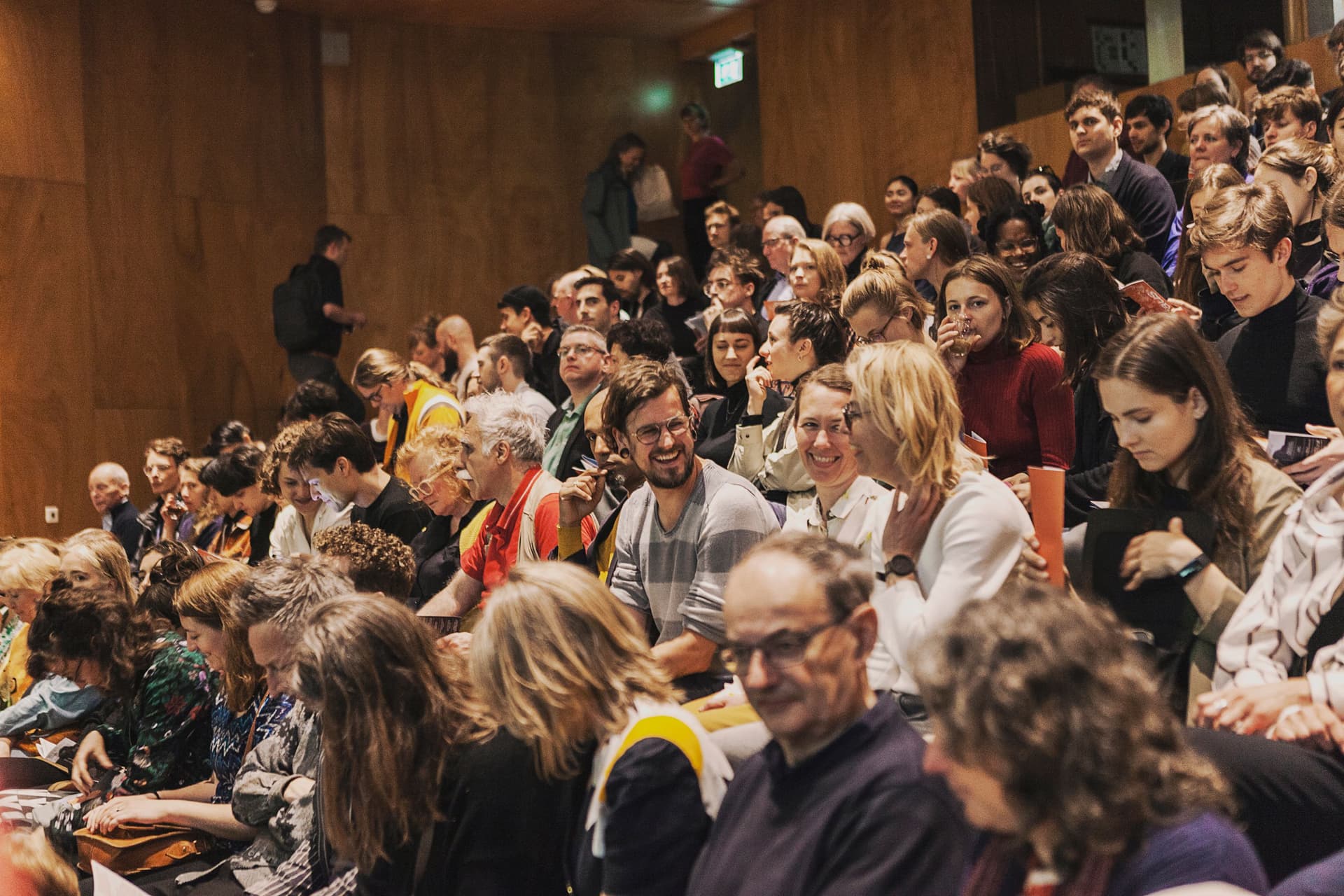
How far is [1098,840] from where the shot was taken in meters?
1.35

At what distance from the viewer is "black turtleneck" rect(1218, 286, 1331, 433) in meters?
3.03

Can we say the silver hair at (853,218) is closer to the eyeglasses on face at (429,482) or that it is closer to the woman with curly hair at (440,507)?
the woman with curly hair at (440,507)

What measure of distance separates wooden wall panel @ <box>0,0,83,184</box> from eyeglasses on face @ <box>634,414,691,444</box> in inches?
270

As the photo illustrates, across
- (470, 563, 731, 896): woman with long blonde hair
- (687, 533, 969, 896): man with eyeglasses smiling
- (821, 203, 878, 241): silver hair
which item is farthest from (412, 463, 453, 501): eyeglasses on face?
(687, 533, 969, 896): man with eyeglasses smiling

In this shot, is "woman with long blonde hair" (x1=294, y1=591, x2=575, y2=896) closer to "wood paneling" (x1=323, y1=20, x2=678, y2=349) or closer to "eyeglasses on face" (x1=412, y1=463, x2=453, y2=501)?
"eyeglasses on face" (x1=412, y1=463, x2=453, y2=501)

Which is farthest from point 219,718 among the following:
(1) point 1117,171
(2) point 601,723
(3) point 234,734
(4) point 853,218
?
(1) point 1117,171

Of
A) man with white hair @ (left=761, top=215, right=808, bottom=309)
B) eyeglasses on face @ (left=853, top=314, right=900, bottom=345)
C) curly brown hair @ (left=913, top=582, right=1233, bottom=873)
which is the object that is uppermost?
man with white hair @ (left=761, top=215, right=808, bottom=309)

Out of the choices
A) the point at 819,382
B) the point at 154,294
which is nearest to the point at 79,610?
the point at 819,382

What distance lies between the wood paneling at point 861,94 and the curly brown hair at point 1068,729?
7.57 metres

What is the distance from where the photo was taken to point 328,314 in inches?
346

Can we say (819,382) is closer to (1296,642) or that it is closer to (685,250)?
(1296,642)

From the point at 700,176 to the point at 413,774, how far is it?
25.0 ft

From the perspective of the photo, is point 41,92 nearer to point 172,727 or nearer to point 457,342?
point 457,342

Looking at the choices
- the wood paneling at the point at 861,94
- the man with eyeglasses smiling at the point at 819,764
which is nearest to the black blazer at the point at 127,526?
the wood paneling at the point at 861,94
